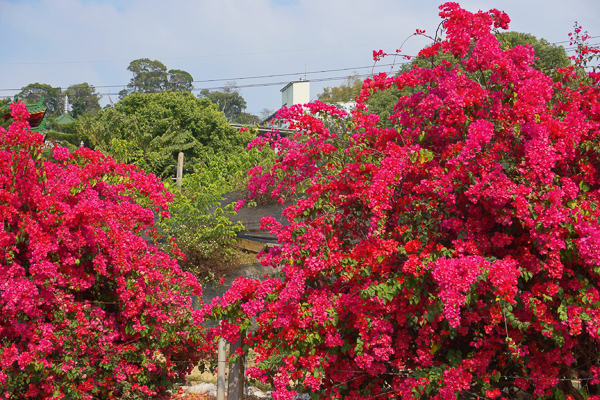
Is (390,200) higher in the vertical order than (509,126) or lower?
lower

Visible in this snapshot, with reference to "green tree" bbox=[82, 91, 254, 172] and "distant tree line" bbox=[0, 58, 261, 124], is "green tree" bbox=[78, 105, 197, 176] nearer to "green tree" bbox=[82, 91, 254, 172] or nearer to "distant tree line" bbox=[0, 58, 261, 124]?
"green tree" bbox=[82, 91, 254, 172]

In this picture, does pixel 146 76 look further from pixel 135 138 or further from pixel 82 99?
pixel 135 138

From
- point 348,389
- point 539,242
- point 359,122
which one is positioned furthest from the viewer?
point 359,122

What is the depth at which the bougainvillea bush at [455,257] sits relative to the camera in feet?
9.30

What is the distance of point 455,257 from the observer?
10.3 feet

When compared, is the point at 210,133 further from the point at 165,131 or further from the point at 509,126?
the point at 509,126

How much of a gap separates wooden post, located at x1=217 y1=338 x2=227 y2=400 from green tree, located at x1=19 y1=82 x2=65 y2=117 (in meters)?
60.1

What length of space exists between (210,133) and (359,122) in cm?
2058

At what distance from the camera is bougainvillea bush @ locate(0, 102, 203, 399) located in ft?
11.9

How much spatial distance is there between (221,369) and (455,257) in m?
2.06

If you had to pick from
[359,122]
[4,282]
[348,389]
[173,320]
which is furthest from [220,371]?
[359,122]

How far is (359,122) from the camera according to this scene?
13.0ft

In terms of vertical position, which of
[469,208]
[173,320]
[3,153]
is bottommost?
[173,320]

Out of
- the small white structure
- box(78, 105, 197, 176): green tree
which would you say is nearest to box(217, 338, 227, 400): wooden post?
box(78, 105, 197, 176): green tree
